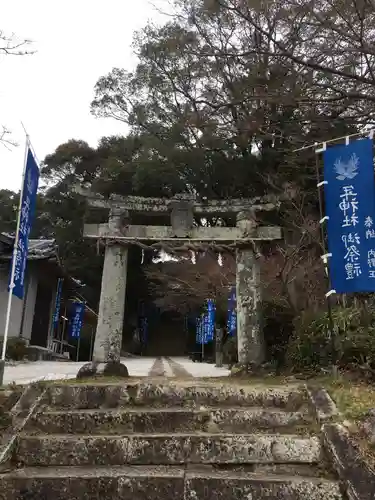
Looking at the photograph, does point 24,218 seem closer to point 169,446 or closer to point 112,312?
point 112,312

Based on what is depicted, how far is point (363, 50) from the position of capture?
7379mm

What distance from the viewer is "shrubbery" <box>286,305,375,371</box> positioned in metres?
7.42

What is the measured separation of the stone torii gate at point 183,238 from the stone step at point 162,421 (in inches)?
167

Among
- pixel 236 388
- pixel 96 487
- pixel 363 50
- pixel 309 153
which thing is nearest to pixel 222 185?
pixel 309 153

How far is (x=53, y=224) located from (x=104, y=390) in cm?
2858

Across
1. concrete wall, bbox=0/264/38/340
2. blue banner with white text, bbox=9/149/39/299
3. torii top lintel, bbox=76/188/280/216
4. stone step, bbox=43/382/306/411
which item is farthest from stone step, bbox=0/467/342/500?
concrete wall, bbox=0/264/38/340

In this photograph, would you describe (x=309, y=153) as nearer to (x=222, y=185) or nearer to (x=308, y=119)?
(x=308, y=119)

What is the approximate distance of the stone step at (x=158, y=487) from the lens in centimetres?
373

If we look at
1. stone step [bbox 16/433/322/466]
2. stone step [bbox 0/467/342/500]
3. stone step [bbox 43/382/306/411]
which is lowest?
stone step [bbox 0/467/342/500]

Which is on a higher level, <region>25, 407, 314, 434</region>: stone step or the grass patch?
the grass patch

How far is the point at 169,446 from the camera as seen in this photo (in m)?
4.44

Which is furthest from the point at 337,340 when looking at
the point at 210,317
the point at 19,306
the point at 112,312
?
the point at 210,317

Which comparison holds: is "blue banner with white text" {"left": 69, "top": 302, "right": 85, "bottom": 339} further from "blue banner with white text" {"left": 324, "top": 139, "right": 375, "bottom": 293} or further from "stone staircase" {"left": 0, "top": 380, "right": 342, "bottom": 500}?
"blue banner with white text" {"left": 324, "top": 139, "right": 375, "bottom": 293}

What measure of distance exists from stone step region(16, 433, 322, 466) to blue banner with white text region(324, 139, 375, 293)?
3158 mm
